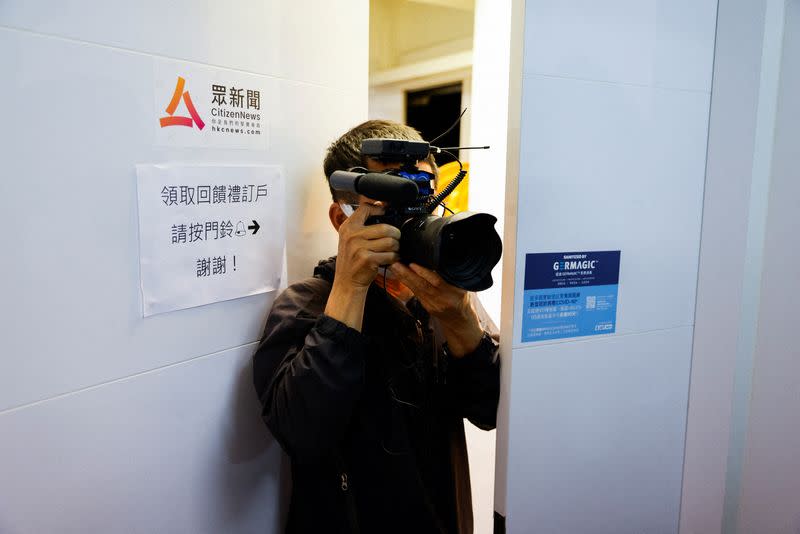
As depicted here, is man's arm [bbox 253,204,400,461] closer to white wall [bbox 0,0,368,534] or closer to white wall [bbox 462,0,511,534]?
white wall [bbox 0,0,368,534]

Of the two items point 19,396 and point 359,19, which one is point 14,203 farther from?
point 359,19

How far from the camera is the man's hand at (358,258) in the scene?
31.1 inches

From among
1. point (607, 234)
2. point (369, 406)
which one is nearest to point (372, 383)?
point (369, 406)

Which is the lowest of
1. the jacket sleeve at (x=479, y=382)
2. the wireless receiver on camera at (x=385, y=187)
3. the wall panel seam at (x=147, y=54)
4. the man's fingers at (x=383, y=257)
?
the jacket sleeve at (x=479, y=382)

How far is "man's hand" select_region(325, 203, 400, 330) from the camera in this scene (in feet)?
2.59

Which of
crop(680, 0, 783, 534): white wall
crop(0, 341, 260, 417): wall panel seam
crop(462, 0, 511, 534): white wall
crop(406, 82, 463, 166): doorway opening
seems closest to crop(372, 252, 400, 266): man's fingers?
crop(0, 341, 260, 417): wall panel seam

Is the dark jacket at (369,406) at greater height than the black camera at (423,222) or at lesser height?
lesser

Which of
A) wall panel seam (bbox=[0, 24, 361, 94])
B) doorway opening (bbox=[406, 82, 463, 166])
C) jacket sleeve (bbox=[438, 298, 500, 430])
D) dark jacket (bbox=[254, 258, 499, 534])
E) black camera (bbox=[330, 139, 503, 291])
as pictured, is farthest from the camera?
doorway opening (bbox=[406, 82, 463, 166])

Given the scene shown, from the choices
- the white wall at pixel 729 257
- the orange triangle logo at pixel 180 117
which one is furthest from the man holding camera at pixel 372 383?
the white wall at pixel 729 257

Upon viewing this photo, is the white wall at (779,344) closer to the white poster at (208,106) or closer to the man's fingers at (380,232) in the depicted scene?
the man's fingers at (380,232)

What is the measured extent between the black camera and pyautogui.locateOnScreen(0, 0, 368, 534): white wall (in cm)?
27

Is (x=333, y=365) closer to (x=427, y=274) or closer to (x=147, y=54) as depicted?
(x=427, y=274)

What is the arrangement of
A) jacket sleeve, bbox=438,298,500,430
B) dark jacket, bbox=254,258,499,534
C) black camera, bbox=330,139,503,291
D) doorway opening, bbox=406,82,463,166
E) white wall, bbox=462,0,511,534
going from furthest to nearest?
1. doorway opening, bbox=406,82,463,166
2. white wall, bbox=462,0,511,534
3. jacket sleeve, bbox=438,298,500,430
4. dark jacket, bbox=254,258,499,534
5. black camera, bbox=330,139,503,291

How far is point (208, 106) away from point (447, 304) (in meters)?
0.49
